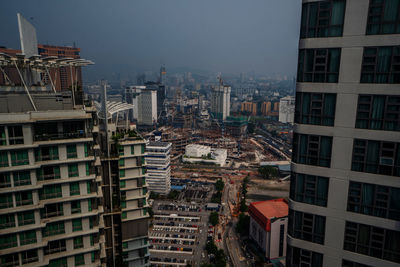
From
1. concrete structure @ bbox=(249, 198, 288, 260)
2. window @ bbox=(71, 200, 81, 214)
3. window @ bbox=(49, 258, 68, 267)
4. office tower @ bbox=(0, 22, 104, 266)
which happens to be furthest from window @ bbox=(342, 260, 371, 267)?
concrete structure @ bbox=(249, 198, 288, 260)

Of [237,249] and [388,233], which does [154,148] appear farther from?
[388,233]

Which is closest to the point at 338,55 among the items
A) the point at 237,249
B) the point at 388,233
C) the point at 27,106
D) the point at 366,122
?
the point at 366,122

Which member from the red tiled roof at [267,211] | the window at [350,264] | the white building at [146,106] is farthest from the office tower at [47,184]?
the white building at [146,106]

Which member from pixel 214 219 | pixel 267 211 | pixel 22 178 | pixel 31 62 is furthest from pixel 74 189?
pixel 214 219

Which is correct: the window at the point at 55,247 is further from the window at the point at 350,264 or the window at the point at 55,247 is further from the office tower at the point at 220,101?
the office tower at the point at 220,101

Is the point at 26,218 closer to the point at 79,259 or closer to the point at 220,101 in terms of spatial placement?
the point at 79,259

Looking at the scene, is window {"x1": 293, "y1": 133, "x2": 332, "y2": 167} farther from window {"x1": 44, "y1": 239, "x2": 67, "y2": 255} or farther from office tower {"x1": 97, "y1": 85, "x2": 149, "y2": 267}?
office tower {"x1": 97, "y1": 85, "x2": 149, "y2": 267}
